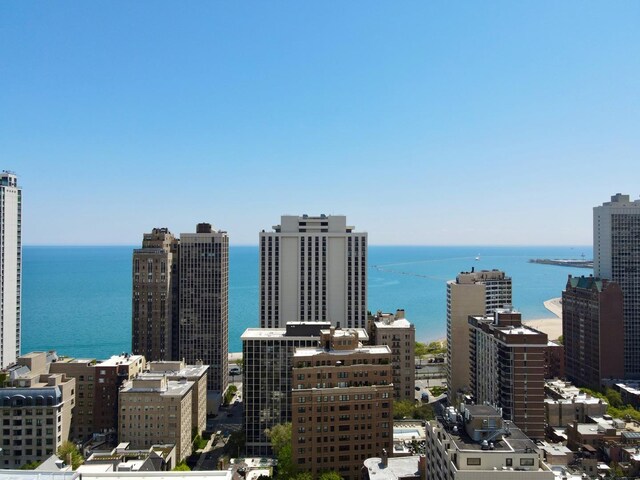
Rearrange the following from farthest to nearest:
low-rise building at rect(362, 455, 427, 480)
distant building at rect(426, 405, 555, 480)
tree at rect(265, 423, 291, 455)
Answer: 1. tree at rect(265, 423, 291, 455)
2. low-rise building at rect(362, 455, 427, 480)
3. distant building at rect(426, 405, 555, 480)

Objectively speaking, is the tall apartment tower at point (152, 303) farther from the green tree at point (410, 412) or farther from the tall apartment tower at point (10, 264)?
the green tree at point (410, 412)

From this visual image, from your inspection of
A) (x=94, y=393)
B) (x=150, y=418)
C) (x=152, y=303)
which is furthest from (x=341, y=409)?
(x=152, y=303)

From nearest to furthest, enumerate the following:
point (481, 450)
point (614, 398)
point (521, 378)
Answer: point (481, 450) → point (521, 378) → point (614, 398)

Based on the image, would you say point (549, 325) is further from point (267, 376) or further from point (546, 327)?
point (267, 376)

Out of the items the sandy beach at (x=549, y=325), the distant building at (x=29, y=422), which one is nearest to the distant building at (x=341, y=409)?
the distant building at (x=29, y=422)

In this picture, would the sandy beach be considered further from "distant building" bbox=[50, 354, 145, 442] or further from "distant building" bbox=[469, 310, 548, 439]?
"distant building" bbox=[50, 354, 145, 442]

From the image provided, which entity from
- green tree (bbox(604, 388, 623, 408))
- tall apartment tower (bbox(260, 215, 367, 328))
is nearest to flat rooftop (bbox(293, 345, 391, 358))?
tall apartment tower (bbox(260, 215, 367, 328))

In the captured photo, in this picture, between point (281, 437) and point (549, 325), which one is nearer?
point (281, 437)
